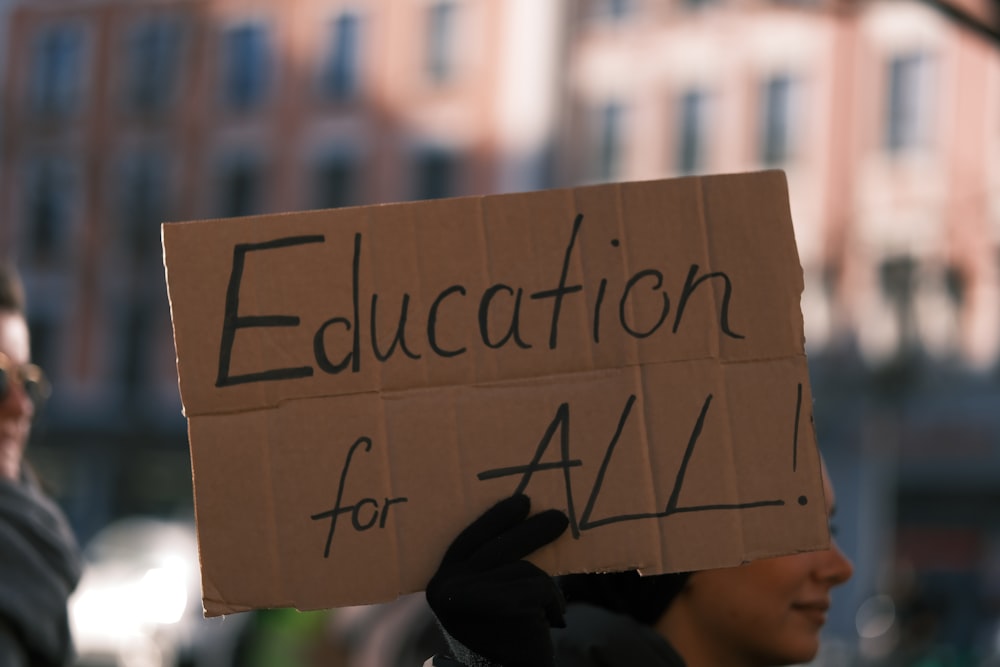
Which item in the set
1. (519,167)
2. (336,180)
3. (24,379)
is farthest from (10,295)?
(336,180)

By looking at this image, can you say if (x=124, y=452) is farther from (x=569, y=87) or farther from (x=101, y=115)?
(x=569, y=87)

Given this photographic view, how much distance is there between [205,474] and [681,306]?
2.33 feet

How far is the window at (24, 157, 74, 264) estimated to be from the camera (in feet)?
110

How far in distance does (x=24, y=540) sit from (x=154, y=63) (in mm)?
31743

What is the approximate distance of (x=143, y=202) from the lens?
32125 millimetres

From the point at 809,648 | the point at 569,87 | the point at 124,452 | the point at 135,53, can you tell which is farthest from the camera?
the point at 135,53

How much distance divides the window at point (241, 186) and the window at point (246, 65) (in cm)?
115

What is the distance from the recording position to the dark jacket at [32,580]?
282 cm

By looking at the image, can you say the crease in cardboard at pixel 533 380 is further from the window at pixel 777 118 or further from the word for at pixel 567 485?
the window at pixel 777 118

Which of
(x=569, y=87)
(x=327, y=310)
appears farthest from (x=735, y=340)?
(x=569, y=87)

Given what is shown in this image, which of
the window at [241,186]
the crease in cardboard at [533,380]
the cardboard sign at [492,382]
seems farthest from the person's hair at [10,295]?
the window at [241,186]

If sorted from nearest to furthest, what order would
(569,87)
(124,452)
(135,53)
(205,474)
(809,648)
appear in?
1. (205,474)
2. (809,648)
3. (569,87)
4. (124,452)
5. (135,53)

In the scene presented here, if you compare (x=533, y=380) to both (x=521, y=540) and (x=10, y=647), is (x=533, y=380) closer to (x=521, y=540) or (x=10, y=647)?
(x=521, y=540)

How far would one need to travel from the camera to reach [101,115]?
111 feet
